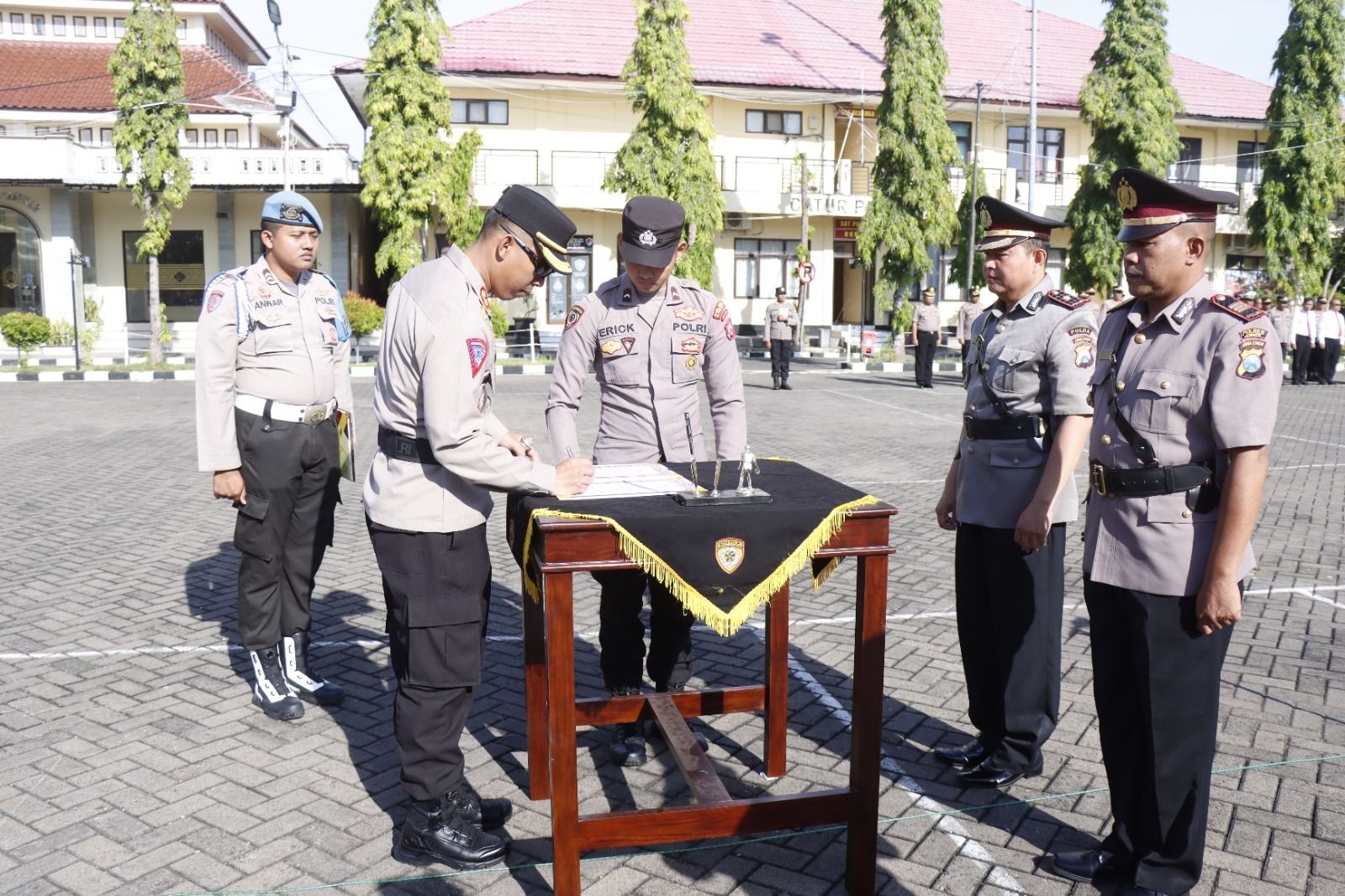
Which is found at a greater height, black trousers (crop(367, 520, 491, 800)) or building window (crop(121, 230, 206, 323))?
building window (crop(121, 230, 206, 323))

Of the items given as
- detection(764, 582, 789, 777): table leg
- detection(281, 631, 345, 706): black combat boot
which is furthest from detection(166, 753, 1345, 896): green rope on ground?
detection(281, 631, 345, 706): black combat boot

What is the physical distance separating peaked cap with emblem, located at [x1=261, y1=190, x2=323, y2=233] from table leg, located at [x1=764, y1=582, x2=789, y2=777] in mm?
2518

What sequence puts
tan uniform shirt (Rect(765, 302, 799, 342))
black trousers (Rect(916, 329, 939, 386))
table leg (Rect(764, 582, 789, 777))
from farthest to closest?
black trousers (Rect(916, 329, 939, 386))
tan uniform shirt (Rect(765, 302, 799, 342))
table leg (Rect(764, 582, 789, 777))

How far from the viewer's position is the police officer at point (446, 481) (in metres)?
3.27

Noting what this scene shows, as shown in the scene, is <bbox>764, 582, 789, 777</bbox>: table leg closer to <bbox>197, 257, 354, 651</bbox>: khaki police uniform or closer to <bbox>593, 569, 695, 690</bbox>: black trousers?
<bbox>593, 569, 695, 690</bbox>: black trousers

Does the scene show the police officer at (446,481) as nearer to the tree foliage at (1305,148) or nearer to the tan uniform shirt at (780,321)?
the tan uniform shirt at (780,321)

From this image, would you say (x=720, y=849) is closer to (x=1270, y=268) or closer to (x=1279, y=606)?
(x=1279, y=606)


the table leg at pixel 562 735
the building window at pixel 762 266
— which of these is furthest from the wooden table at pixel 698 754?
the building window at pixel 762 266

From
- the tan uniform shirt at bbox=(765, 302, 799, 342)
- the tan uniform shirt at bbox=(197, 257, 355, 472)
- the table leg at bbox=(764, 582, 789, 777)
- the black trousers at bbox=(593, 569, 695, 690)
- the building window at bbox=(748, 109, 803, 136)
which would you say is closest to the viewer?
the table leg at bbox=(764, 582, 789, 777)

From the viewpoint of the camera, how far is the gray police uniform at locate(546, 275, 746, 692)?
4375mm

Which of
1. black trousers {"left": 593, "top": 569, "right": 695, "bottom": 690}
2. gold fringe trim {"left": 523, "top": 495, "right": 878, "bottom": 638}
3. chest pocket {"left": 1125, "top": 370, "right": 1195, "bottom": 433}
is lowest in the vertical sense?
black trousers {"left": 593, "top": 569, "right": 695, "bottom": 690}

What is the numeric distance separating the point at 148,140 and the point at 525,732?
23.9m

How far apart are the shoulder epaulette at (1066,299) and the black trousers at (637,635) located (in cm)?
182

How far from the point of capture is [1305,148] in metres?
31.7
